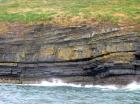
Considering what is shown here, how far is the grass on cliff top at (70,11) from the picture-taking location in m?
48.6

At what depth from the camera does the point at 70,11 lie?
51.4 m

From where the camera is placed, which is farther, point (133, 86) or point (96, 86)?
point (96, 86)

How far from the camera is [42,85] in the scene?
146 feet

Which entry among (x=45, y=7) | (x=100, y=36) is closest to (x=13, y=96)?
(x=100, y=36)

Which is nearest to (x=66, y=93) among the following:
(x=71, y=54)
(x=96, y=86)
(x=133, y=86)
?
(x=96, y=86)

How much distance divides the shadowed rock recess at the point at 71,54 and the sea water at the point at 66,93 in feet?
2.78

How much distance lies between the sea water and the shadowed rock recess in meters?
0.85

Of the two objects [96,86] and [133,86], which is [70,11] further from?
[133,86]

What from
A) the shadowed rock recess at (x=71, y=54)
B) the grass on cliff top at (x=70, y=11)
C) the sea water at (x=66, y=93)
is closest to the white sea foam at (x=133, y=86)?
the sea water at (x=66, y=93)

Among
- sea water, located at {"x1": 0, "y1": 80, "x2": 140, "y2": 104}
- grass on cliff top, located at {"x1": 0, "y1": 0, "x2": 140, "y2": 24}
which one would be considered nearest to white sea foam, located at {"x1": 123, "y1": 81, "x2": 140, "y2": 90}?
sea water, located at {"x1": 0, "y1": 80, "x2": 140, "y2": 104}

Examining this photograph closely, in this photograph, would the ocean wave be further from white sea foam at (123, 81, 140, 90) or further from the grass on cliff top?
the grass on cliff top

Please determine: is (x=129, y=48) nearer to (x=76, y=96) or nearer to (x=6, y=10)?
(x=76, y=96)

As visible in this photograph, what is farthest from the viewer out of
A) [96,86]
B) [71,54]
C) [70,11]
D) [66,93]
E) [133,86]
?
[70,11]

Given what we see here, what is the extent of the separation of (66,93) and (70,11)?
48.0ft
